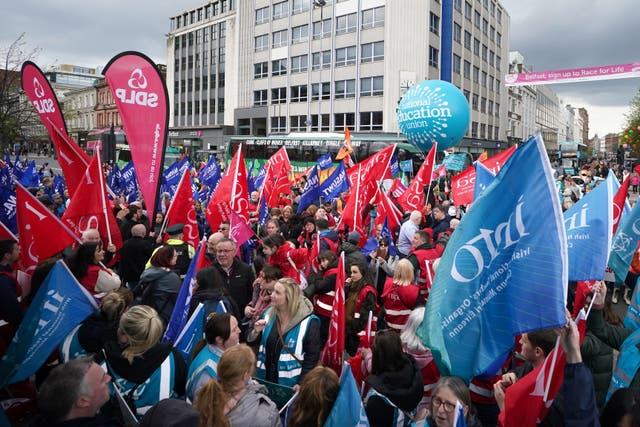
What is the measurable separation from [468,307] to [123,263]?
17.1ft

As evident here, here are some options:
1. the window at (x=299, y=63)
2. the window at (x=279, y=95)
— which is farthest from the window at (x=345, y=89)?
the window at (x=279, y=95)

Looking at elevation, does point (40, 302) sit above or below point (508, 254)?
below

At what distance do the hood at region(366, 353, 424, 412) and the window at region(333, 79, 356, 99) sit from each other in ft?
137

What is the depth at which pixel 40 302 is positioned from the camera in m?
3.28

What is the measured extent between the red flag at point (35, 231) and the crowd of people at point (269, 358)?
295mm

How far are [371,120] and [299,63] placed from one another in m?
10.7

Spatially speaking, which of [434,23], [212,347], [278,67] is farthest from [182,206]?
[278,67]

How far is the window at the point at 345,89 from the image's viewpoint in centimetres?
4341

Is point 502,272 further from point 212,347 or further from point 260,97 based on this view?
point 260,97

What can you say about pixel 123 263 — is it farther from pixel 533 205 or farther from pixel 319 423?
pixel 533 205

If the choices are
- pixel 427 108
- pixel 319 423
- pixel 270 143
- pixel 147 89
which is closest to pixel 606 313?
pixel 319 423

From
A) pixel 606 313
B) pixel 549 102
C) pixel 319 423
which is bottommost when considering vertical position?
pixel 319 423

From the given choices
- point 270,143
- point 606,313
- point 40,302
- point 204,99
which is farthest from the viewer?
point 204,99

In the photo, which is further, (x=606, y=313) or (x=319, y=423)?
(x=606, y=313)
